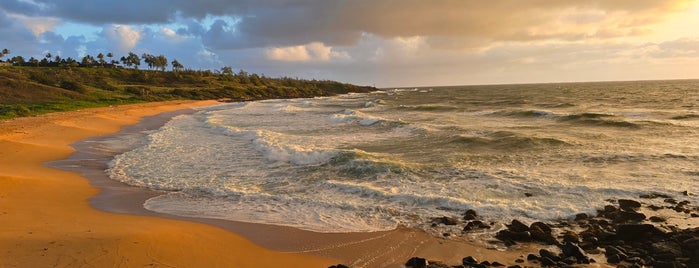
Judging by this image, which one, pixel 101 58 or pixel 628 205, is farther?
pixel 101 58

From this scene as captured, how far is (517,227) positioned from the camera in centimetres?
895

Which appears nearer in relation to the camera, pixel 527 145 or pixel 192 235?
pixel 192 235

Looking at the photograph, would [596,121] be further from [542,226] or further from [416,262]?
[416,262]

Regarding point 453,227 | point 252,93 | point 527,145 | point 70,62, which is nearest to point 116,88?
point 252,93

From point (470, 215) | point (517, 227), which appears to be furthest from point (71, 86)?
point (517, 227)

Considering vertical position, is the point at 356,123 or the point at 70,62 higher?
the point at 70,62

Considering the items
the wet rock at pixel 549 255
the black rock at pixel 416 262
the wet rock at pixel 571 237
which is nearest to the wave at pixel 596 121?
the wet rock at pixel 571 237

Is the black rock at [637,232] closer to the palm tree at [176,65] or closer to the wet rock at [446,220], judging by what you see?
the wet rock at [446,220]

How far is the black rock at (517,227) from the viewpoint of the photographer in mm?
8844

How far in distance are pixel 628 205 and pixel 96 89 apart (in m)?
67.7

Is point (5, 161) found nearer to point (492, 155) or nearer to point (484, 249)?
point (484, 249)

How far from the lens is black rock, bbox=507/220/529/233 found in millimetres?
8844

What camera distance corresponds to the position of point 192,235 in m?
8.58

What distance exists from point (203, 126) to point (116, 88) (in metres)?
43.5
